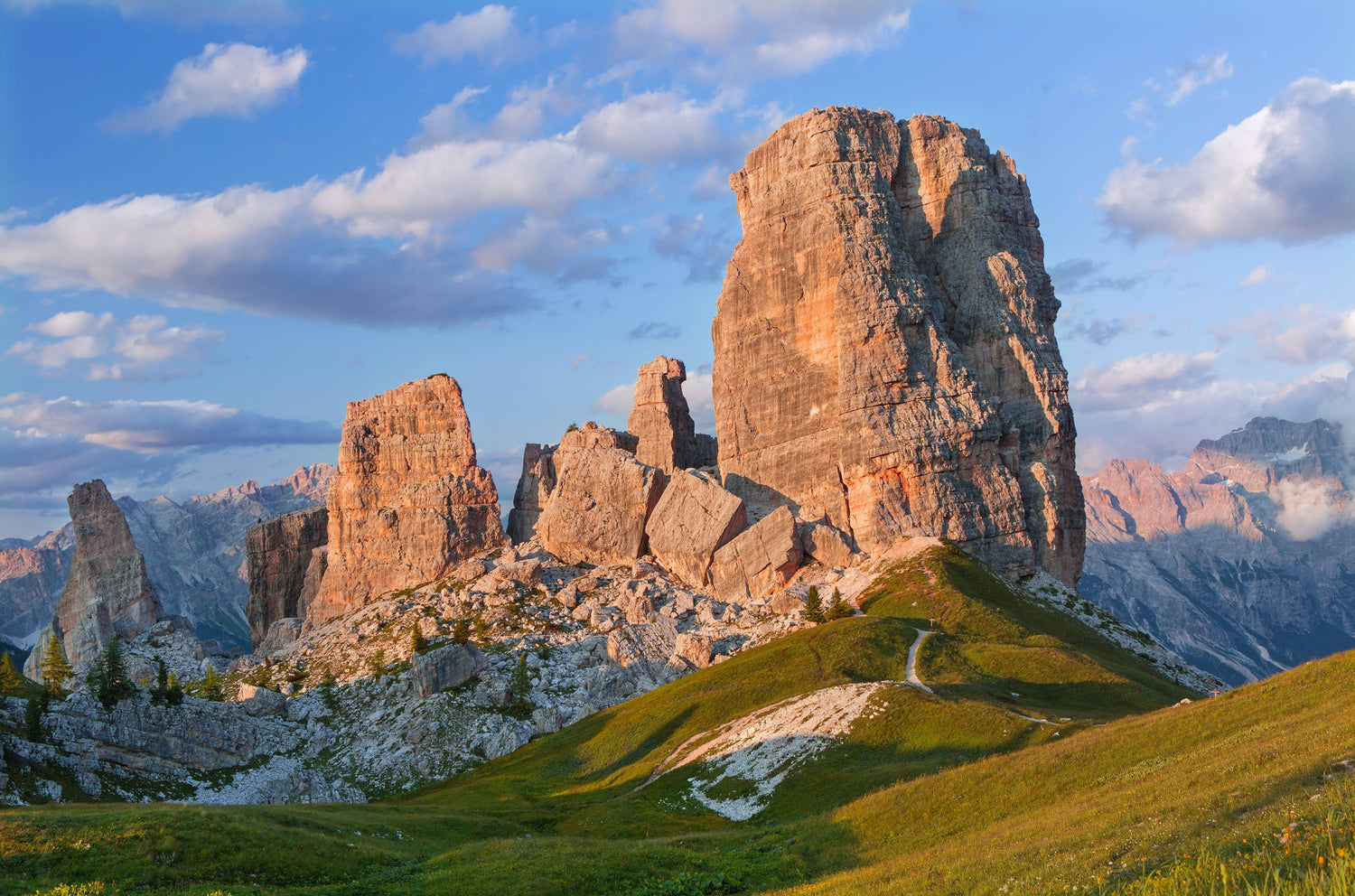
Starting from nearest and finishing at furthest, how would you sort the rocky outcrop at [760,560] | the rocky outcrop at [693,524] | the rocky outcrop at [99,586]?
the rocky outcrop at [760,560] → the rocky outcrop at [693,524] → the rocky outcrop at [99,586]

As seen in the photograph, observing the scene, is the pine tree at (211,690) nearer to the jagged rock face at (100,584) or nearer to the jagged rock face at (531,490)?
the jagged rock face at (100,584)

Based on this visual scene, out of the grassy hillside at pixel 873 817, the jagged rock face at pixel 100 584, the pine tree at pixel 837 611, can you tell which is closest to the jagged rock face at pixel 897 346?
the pine tree at pixel 837 611

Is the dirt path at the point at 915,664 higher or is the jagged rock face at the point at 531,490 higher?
the jagged rock face at the point at 531,490

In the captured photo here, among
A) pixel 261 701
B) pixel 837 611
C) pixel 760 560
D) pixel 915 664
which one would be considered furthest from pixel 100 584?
pixel 915 664

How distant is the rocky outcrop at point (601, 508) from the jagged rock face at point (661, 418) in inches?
446

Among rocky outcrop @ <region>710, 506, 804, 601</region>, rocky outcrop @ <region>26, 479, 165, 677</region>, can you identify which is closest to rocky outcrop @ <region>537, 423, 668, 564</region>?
rocky outcrop @ <region>710, 506, 804, 601</region>

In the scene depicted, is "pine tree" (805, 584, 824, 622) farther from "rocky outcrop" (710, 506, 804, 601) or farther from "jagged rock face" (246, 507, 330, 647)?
"jagged rock face" (246, 507, 330, 647)

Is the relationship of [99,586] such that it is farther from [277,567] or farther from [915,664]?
[915,664]

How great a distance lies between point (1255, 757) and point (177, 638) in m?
127

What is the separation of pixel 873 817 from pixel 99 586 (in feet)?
417

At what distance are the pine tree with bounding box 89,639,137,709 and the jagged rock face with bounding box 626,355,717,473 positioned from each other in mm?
74099

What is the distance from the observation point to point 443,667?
9581 centimetres

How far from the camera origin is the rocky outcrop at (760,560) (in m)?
113

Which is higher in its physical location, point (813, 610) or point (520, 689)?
point (813, 610)
